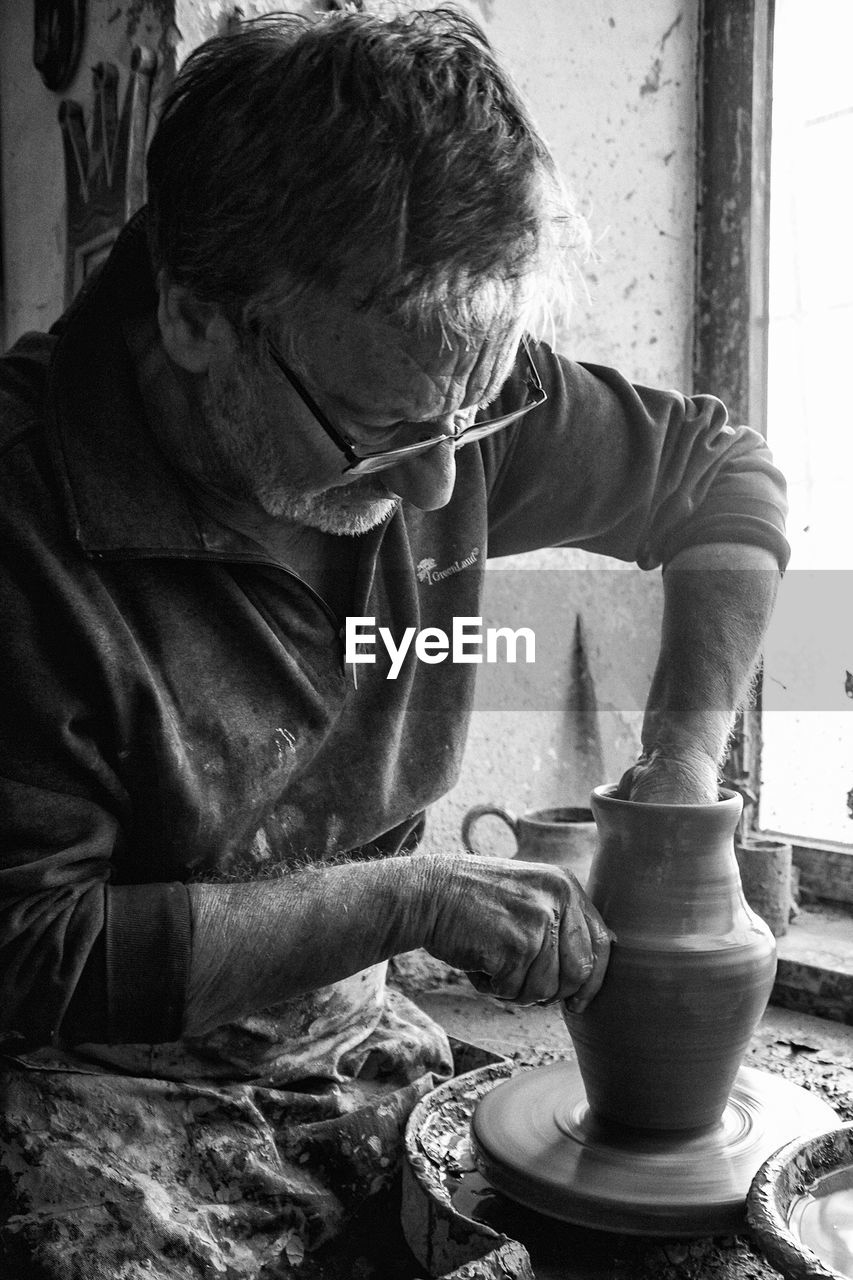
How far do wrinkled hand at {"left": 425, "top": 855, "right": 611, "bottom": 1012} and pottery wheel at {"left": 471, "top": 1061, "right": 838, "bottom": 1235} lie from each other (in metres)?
0.19

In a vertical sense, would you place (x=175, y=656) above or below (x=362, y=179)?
below

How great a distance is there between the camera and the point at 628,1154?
1445 millimetres

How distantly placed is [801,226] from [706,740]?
70.5 inches

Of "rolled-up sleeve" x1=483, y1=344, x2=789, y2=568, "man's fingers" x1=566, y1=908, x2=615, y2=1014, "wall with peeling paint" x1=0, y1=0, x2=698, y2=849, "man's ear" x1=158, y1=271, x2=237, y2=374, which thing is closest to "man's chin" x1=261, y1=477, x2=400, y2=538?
"man's ear" x1=158, y1=271, x2=237, y2=374

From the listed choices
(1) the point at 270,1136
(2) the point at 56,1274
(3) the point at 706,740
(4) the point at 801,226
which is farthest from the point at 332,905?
(4) the point at 801,226

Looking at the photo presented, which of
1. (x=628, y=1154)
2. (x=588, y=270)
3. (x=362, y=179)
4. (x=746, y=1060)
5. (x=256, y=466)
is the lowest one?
(x=746, y=1060)

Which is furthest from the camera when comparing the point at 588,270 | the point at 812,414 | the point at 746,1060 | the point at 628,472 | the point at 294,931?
the point at 812,414

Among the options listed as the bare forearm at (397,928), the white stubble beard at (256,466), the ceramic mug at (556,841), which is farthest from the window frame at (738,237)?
the white stubble beard at (256,466)

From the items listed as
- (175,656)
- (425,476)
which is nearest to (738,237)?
(425,476)

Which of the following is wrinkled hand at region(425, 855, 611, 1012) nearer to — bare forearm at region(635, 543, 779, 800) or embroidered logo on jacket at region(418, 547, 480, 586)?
bare forearm at region(635, 543, 779, 800)

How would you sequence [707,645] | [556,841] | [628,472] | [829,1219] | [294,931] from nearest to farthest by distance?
[829,1219] → [294,931] → [707,645] → [628,472] → [556,841]

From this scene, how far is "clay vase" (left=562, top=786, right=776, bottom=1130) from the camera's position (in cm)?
141

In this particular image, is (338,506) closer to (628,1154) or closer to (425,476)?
(425,476)

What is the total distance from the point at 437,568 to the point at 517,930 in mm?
603
